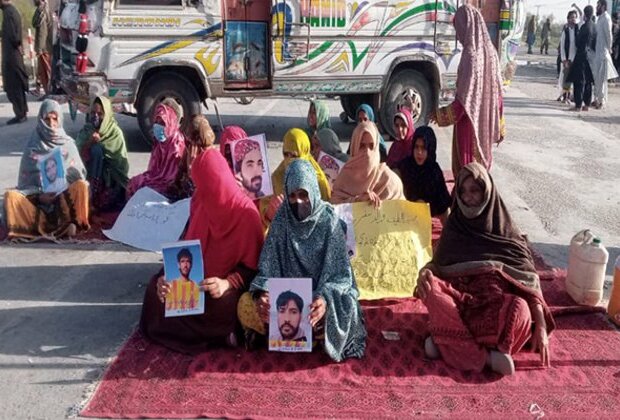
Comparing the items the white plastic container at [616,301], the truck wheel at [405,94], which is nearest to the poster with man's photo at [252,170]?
the white plastic container at [616,301]

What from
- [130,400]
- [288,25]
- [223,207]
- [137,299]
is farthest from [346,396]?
[288,25]

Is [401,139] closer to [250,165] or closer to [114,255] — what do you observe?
[250,165]

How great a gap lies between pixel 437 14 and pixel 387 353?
20.9 feet

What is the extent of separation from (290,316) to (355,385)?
0.49 meters

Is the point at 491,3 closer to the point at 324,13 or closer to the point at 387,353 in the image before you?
the point at 324,13

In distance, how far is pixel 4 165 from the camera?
8109 millimetres

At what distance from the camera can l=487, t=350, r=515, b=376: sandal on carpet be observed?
3.62 metres

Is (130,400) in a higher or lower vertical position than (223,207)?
lower

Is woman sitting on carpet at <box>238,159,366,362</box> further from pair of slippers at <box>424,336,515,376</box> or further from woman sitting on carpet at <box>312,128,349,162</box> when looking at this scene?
woman sitting on carpet at <box>312,128,349,162</box>

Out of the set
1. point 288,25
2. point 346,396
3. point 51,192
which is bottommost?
point 346,396

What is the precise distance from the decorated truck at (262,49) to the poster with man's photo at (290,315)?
208 inches

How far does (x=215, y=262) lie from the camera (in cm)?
409

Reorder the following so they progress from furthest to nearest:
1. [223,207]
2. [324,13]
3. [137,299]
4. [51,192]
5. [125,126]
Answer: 1. [125,126]
2. [324,13]
3. [51,192]
4. [137,299]
5. [223,207]

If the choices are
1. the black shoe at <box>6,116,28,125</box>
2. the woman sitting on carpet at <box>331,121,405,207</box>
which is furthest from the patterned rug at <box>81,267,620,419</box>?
the black shoe at <box>6,116,28,125</box>
